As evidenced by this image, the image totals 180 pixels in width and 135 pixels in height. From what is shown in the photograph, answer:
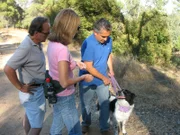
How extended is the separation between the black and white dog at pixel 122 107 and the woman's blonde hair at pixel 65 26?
1.70 meters

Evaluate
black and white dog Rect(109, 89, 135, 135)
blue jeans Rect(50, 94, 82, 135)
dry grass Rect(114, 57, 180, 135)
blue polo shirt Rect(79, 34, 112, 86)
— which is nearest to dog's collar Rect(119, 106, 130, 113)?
black and white dog Rect(109, 89, 135, 135)

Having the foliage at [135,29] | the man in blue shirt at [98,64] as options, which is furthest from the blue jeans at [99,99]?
the foliage at [135,29]

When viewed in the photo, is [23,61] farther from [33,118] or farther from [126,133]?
[126,133]

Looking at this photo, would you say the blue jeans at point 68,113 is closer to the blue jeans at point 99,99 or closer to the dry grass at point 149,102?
the blue jeans at point 99,99

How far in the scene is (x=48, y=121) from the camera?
190 inches

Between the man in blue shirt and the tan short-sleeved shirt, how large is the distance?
827 millimetres

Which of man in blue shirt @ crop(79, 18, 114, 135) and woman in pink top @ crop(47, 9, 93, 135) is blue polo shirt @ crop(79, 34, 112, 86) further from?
woman in pink top @ crop(47, 9, 93, 135)

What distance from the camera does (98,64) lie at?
11.6 ft

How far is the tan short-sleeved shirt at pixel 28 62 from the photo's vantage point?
2514 mm

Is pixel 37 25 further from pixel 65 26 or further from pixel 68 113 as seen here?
pixel 68 113

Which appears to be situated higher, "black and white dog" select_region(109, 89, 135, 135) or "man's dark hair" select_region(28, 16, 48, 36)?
"man's dark hair" select_region(28, 16, 48, 36)

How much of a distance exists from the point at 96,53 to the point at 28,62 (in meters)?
1.14

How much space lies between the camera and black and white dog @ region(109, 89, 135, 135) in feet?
12.4

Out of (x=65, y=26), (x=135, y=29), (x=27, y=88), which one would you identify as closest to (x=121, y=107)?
(x=27, y=88)
